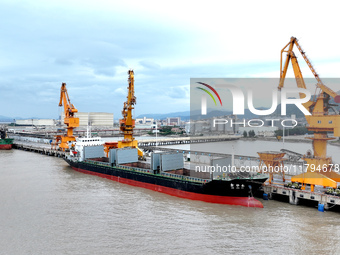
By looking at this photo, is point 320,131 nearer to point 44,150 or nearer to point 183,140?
point 44,150

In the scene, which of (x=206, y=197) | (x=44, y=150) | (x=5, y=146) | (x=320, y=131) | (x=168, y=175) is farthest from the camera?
(x=5, y=146)

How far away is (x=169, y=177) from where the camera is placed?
21062 mm

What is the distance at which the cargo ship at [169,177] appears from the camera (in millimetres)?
17984

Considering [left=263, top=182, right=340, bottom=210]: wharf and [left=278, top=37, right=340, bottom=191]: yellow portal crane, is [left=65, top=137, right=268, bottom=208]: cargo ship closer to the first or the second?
[left=263, top=182, right=340, bottom=210]: wharf

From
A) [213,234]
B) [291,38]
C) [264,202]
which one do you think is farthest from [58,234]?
[291,38]

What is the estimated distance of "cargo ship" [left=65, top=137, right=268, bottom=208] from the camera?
17984mm

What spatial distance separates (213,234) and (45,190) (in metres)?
13.7

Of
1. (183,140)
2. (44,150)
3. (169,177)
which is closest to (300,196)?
(169,177)

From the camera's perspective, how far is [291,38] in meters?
22.7

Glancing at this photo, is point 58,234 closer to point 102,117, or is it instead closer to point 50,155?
point 50,155

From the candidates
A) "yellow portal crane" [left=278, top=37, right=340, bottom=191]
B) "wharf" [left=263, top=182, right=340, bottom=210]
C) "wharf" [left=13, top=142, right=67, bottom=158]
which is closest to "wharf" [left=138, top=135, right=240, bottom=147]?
"wharf" [left=13, top=142, right=67, bottom=158]

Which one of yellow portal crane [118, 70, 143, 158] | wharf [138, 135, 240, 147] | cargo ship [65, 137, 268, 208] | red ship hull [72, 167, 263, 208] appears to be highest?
yellow portal crane [118, 70, 143, 158]

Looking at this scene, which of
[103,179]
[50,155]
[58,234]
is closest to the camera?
[58,234]

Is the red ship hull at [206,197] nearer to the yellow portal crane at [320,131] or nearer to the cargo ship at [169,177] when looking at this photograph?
the cargo ship at [169,177]
